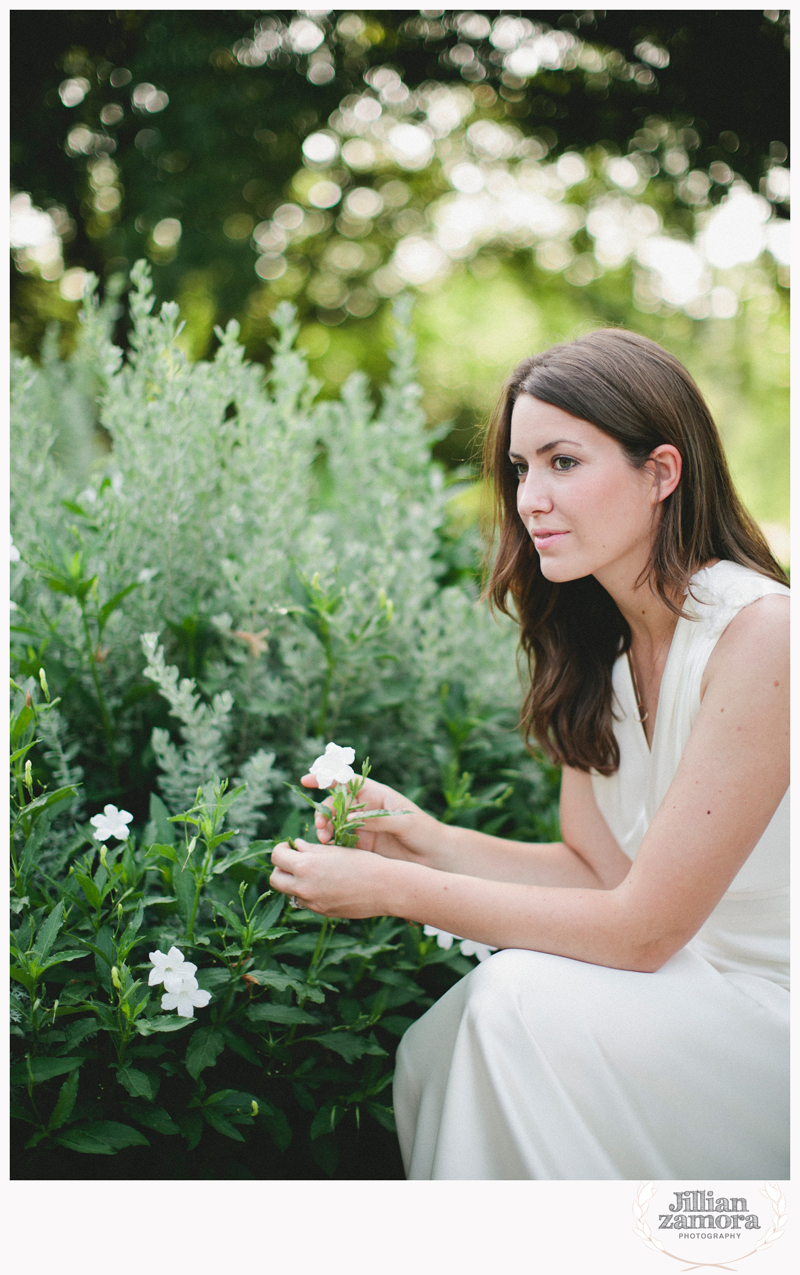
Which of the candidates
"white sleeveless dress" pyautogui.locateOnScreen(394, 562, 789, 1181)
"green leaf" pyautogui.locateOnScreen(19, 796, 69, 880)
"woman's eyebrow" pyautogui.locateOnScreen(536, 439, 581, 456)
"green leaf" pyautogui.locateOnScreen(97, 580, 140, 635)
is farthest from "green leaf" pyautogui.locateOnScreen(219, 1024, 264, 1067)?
"woman's eyebrow" pyautogui.locateOnScreen(536, 439, 581, 456)

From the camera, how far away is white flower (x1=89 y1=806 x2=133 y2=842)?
1.38 m

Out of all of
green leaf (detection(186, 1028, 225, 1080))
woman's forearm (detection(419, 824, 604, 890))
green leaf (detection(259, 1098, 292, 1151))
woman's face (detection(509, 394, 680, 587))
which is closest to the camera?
green leaf (detection(186, 1028, 225, 1080))

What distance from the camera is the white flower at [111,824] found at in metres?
1.38

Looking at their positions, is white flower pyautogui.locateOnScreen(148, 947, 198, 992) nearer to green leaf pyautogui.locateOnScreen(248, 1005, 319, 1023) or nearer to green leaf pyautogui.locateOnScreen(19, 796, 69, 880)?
green leaf pyautogui.locateOnScreen(248, 1005, 319, 1023)

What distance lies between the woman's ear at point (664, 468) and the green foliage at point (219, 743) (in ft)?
2.02

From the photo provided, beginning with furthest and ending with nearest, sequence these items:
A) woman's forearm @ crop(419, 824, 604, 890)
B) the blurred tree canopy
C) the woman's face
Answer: the blurred tree canopy, woman's forearm @ crop(419, 824, 604, 890), the woman's face

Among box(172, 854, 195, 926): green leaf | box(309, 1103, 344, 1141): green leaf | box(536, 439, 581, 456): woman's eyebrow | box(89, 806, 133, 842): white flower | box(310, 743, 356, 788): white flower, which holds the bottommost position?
box(309, 1103, 344, 1141): green leaf

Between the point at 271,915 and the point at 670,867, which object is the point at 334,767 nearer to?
the point at 271,915

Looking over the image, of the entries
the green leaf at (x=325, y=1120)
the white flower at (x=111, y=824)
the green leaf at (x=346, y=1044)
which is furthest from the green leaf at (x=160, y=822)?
the green leaf at (x=325, y=1120)

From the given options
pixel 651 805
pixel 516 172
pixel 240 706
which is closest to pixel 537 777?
pixel 651 805

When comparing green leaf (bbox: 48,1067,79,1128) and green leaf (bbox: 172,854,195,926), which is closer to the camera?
green leaf (bbox: 48,1067,79,1128)

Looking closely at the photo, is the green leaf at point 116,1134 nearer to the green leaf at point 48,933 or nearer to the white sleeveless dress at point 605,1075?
the green leaf at point 48,933

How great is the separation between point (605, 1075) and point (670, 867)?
→ 349 mm

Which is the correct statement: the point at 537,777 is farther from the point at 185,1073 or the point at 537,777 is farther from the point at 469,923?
the point at 185,1073
